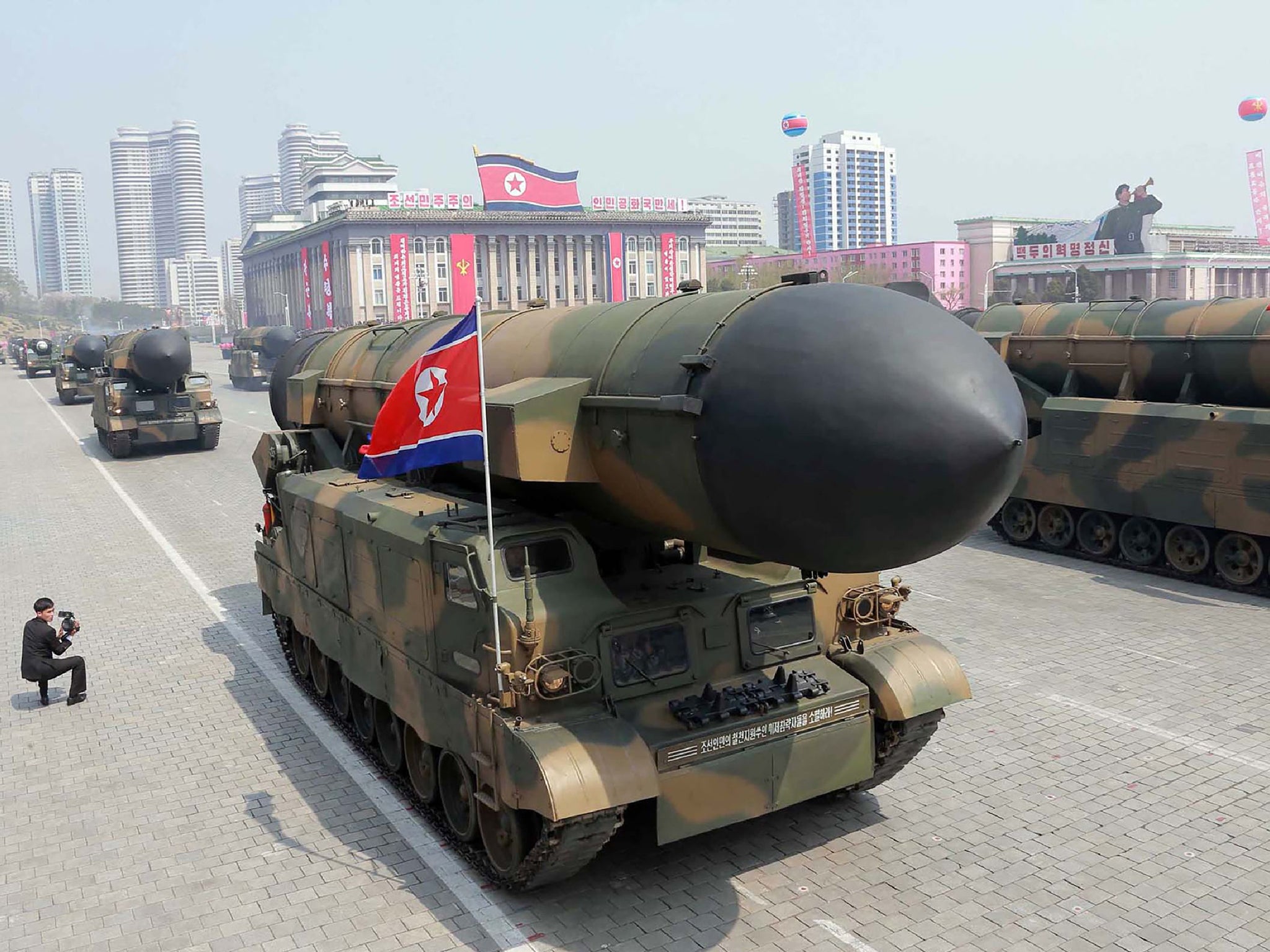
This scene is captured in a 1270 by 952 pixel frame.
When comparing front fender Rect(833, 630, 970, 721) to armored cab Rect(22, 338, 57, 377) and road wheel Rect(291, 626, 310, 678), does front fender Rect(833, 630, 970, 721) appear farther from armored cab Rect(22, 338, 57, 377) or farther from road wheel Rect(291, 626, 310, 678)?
armored cab Rect(22, 338, 57, 377)

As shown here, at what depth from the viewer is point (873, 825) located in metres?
8.27

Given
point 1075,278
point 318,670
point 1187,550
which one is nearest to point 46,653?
point 318,670

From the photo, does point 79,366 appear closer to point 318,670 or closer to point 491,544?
point 318,670

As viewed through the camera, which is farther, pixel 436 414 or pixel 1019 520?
pixel 1019 520

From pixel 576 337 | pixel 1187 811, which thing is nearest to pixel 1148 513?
pixel 1187 811

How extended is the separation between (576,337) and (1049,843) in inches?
195

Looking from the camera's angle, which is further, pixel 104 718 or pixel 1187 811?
pixel 104 718

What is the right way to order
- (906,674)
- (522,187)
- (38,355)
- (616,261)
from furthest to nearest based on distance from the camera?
1. (616,261)
2. (522,187)
3. (38,355)
4. (906,674)

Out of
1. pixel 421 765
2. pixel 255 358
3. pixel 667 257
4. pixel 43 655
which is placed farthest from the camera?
pixel 667 257

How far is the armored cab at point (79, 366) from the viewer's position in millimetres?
40812

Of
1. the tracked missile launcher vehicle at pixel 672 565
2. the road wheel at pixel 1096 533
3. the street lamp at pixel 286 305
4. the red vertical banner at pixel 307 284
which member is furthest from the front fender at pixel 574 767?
the street lamp at pixel 286 305

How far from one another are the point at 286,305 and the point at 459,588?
125 metres

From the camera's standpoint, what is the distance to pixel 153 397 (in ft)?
94.7

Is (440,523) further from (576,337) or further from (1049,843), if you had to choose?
(1049,843)
